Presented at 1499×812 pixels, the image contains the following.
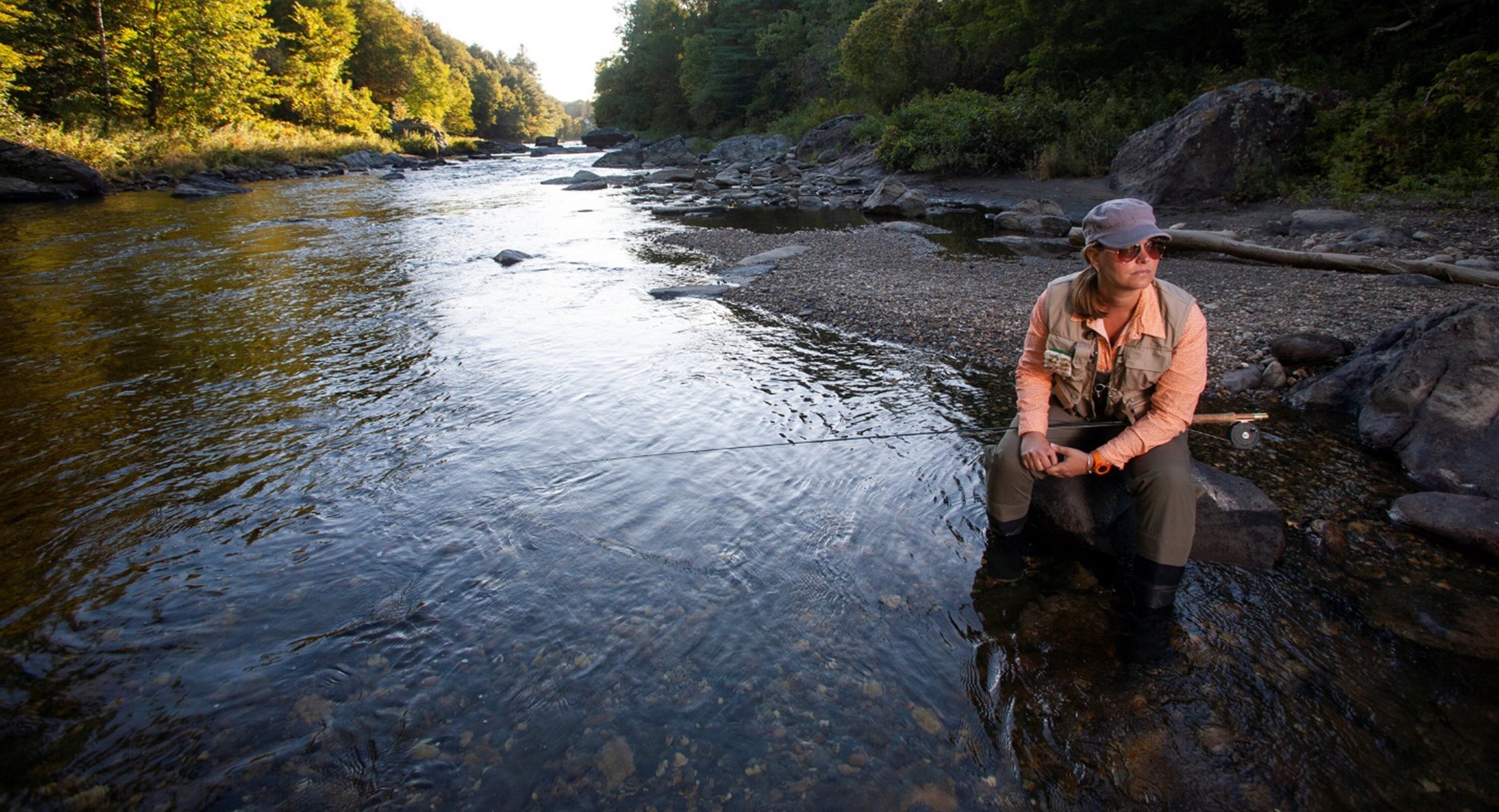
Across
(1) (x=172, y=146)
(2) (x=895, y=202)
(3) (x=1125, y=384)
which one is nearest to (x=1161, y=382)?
(3) (x=1125, y=384)

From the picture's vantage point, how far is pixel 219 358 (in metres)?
7.64

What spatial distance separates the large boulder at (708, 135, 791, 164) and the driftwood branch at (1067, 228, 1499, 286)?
27.7 metres

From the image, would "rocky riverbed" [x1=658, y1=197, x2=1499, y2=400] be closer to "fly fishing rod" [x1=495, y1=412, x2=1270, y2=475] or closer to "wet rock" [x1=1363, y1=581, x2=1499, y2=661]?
"fly fishing rod" [x1=495, y1=412, x2=1270, y2=475]

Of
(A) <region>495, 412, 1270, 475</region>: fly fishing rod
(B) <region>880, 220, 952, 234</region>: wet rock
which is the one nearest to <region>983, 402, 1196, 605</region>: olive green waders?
(A) <region>495, 412, 1270, 475</region>: fly fishing rod

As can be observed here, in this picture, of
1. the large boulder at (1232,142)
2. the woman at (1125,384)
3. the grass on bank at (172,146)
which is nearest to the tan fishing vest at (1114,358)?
the woman at (1125,384)

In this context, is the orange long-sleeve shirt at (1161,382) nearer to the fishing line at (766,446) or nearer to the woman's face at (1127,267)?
the woman's face at (1127,267)

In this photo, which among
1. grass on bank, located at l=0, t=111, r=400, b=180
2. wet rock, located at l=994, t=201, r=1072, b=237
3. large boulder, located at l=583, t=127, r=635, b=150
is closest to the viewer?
wet rock, located at l=994, t=201, r=1072, b=237

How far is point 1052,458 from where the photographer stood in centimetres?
327

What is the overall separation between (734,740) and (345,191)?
97.9ft

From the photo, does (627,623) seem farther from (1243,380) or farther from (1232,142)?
(1232,142)

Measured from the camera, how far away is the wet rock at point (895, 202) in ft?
58.7

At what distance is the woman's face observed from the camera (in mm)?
2930

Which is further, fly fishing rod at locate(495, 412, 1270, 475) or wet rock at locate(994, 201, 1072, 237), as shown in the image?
wet rock at locate(994, 201, 1072, 237)

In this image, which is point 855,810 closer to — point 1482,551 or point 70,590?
point 1482,551
